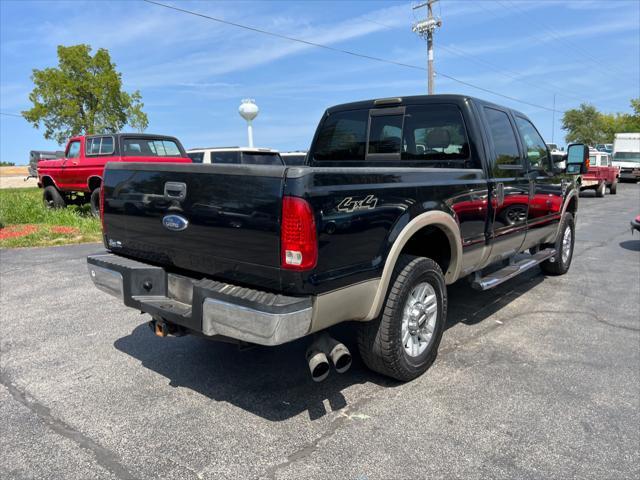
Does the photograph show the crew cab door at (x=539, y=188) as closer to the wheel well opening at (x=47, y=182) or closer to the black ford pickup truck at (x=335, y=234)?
the black ford pickup truck at (x=335, y=234)

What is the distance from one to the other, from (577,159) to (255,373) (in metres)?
4.72

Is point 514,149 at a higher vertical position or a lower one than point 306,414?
higher

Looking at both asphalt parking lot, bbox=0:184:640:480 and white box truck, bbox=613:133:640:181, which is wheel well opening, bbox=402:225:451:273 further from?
white box truck, bbox=613:133:640:181

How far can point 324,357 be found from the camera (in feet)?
9.24

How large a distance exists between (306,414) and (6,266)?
6.36 m

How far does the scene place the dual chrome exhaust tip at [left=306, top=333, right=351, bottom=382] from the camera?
279 centimetres

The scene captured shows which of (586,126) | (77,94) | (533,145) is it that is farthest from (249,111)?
(586,126)

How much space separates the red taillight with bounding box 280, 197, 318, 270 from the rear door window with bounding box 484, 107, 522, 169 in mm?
2626

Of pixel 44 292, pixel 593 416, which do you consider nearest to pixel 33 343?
pixel 44 292

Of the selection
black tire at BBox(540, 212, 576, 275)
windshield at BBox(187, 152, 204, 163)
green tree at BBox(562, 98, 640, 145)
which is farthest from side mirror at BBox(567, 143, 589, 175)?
green tree at BBox(562, 98, 640, 145)

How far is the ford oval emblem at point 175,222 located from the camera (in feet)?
9.84

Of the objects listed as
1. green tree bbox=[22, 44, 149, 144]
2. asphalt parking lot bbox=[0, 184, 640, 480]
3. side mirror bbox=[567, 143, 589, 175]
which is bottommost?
asphalt parking lot bbox=[0, 184, 640, 480]

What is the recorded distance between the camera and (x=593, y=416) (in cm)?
305

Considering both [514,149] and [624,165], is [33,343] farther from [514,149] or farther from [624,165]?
[624,165]
